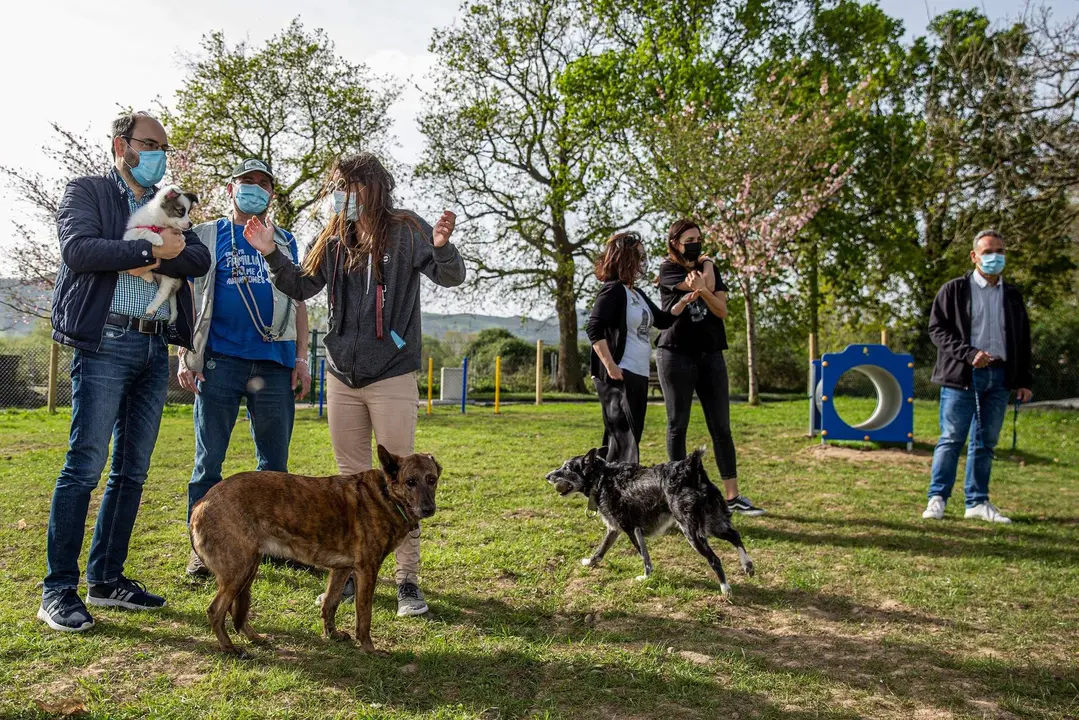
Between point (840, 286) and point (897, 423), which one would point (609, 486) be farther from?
point (840, 286)

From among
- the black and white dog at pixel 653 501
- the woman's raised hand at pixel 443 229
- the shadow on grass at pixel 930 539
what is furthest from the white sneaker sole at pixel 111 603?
the shadow on grass at pixel 930 539

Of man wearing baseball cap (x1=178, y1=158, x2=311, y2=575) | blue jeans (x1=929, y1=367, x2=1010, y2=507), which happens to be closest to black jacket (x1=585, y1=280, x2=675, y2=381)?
man wearing baseball cap (x1=178, y1=158, x2=311, y2=575)

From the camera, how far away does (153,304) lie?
383 centimetres

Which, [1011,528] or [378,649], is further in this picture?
[1011,528]

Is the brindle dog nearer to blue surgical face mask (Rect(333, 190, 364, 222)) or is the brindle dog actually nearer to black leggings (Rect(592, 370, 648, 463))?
blue surgical face mask (Rect(333, 190, 364, 222))

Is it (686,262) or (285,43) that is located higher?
(285,43)

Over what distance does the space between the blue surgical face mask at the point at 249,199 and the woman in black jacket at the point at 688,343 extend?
295cm

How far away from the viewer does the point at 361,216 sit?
3.85 m

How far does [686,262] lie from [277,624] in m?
3.85

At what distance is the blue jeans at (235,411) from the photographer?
4.38 m

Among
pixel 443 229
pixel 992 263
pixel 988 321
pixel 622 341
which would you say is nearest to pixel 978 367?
pixel 988 321

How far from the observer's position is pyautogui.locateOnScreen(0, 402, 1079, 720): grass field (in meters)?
2.96

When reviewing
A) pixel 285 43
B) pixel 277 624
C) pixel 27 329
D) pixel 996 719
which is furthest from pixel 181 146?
pixel 996 719

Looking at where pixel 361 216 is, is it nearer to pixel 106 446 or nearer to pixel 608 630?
pixel 106 446
